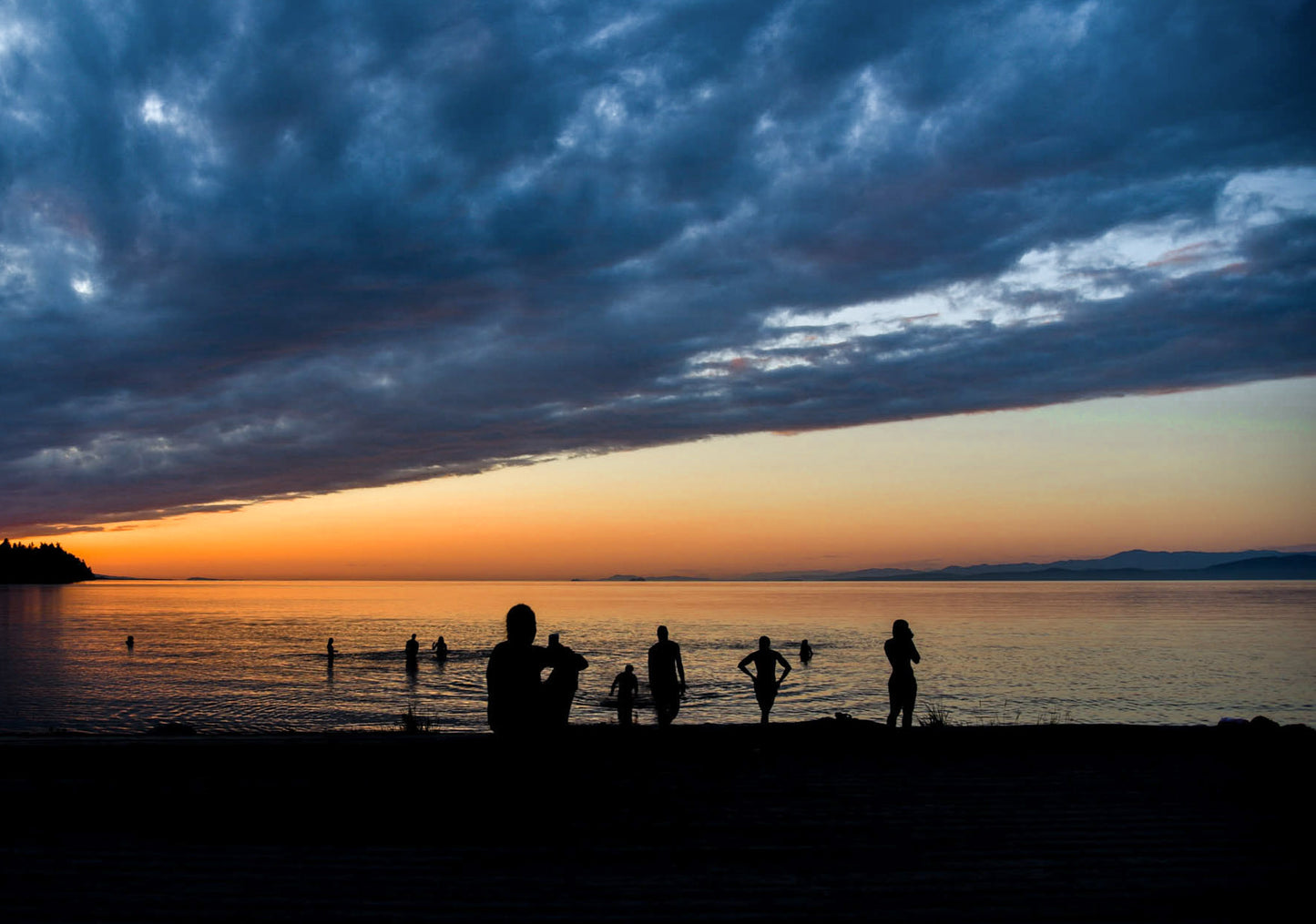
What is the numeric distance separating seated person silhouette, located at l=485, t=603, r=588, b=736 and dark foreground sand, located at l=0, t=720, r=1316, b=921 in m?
0.27

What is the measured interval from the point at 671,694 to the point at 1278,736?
777cm

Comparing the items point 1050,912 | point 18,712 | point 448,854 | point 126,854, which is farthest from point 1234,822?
point 18,712

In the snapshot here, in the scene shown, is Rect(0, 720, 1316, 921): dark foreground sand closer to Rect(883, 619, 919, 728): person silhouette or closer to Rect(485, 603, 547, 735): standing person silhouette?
Rect(485, 603, 547, 735): standing person silhouette

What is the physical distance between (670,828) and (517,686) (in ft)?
6.37

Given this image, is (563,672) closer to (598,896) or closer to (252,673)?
(598,896)

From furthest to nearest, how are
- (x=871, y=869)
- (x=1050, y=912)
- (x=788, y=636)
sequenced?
(x=788, y=636), (x=871, y=869), (x=1050, y=912)

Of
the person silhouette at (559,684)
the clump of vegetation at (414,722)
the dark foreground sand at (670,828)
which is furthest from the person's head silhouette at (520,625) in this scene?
the clump of vegetation at (414,722)

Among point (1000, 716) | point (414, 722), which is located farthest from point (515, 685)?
point (1000, 716)

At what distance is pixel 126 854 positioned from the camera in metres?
6.16

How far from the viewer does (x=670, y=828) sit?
7.04m

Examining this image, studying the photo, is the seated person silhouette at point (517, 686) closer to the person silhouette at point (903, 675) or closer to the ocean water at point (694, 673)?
the person silhouette at point (903, 675)

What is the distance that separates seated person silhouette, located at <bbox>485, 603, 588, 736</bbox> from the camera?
20.6 feet

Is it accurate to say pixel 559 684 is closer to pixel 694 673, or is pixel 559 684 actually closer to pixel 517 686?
pixel 517 686

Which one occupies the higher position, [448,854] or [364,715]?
[448,854]
